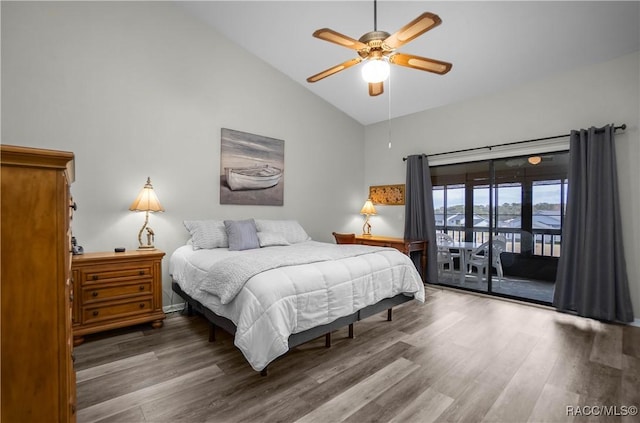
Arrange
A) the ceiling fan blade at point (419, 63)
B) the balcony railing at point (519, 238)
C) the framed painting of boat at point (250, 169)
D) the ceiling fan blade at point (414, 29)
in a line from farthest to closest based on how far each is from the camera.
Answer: the framed painting of boat at point (250, 169)
the balcony railing at point (519, 238)
the ceiling fan blade at point (419, 63)
the ceiling fan blade at point (414, 29)

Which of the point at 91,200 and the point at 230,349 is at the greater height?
the point at 91,200

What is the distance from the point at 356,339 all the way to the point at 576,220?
277 cm

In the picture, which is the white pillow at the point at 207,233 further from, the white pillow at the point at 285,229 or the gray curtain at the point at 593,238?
the gray curtain at the point at 593,238

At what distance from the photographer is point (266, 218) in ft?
14.0

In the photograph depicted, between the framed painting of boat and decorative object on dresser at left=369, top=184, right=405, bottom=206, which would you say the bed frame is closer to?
the framed painting of boat

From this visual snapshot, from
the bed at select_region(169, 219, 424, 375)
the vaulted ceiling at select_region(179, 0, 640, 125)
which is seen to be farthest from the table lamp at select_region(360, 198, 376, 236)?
the bed at select_region(169, 219, 424, 375)

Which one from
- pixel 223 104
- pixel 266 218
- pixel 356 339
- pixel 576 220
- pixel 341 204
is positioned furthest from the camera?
pixel 341 204

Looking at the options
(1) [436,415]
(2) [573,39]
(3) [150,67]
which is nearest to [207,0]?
(3) [150,67]

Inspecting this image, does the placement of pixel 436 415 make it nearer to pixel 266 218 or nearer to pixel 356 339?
pixel 356 339

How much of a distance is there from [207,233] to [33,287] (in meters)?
2.49

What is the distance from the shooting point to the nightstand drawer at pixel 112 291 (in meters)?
2.57

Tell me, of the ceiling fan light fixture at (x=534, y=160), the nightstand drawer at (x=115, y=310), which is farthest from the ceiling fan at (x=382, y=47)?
the nightstand drawer at (x=115, y=310)

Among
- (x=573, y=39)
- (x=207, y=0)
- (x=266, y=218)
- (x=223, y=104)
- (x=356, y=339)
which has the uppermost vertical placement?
(x=207, y=0)

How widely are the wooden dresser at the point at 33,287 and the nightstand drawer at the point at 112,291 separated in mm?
2000
